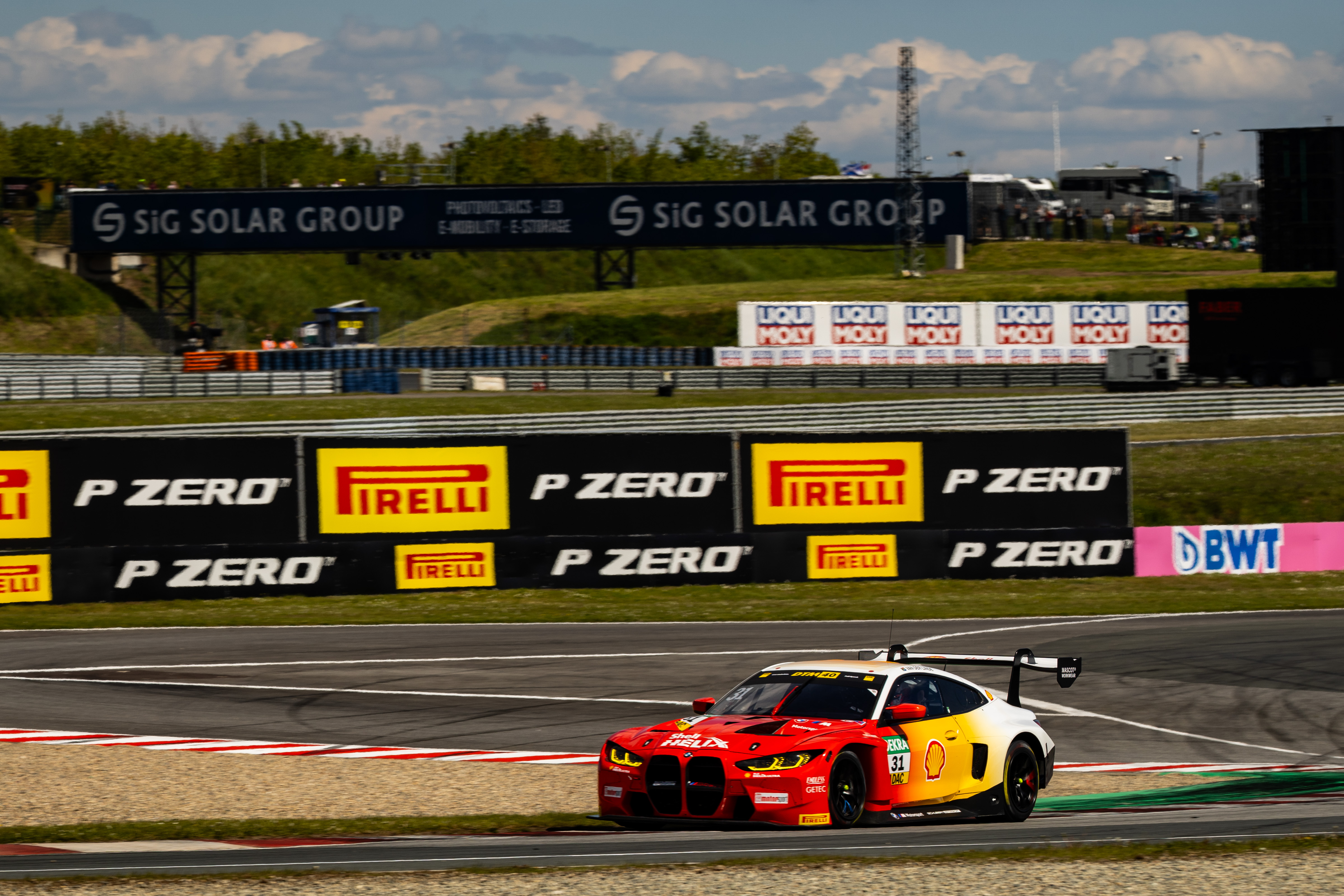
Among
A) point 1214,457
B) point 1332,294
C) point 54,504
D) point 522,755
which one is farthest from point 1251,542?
point 1332,294

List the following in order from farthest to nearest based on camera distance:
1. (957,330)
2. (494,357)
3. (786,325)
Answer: (786,325), (957,330), (494,357)

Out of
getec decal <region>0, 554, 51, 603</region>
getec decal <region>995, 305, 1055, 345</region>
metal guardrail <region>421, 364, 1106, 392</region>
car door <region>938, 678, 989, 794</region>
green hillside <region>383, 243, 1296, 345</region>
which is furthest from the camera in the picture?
green hillside <region>383, 243, 1296, 345</region>

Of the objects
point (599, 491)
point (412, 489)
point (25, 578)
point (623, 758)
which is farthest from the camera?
point (599, 491)

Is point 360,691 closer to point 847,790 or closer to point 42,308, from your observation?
point 847,790

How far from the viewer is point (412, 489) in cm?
2370

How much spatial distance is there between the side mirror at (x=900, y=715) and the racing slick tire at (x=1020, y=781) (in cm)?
103

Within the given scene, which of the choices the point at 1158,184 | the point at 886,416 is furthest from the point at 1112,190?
the point at 886,416

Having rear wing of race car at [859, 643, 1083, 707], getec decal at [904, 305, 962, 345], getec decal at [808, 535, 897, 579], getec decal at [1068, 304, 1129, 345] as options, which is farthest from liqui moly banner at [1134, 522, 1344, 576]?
getec decal at [1068, 304, 1129, 345]

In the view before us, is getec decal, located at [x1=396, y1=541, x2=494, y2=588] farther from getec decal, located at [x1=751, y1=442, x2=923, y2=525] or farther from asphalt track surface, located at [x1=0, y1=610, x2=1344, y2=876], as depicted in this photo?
getec decal, located at [x1=751, y1=442, x2=923, y2=525]

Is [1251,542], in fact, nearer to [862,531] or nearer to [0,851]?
[862,531]

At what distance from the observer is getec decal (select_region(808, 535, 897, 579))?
2488 centimetres

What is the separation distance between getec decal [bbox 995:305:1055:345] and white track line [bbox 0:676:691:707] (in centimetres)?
5127

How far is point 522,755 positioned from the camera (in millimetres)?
12844

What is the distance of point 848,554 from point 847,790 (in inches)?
608
